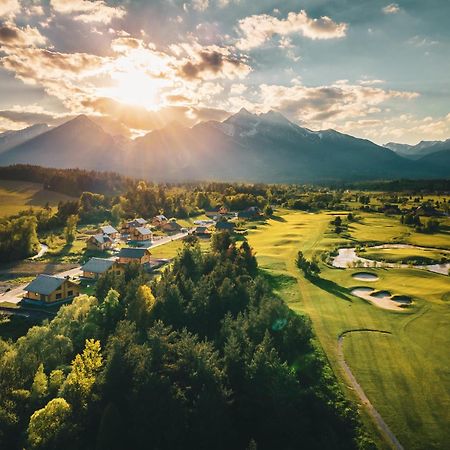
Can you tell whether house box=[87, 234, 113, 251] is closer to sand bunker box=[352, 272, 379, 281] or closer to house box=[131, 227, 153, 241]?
house box=[131, 227, 153, 241]

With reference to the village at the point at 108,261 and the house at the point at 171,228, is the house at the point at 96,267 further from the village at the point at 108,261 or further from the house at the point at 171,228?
the house at the point at 171,228

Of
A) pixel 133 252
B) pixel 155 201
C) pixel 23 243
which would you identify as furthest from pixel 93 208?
pixel 133 252

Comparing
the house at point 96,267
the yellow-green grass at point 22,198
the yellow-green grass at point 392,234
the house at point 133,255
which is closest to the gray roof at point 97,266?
the house at point 96,267

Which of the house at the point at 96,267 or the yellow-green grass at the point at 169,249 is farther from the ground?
the house at the point at 96,267

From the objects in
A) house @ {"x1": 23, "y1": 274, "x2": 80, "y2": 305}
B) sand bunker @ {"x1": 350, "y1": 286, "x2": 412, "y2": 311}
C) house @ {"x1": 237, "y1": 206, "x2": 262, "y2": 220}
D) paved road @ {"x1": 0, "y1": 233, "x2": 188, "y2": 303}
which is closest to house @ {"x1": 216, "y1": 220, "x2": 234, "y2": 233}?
paved road @ {"x1": 0, "y1": 233, "x2": 188, "y2": 303}

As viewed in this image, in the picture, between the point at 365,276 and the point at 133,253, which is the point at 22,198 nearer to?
the point at 133,253
